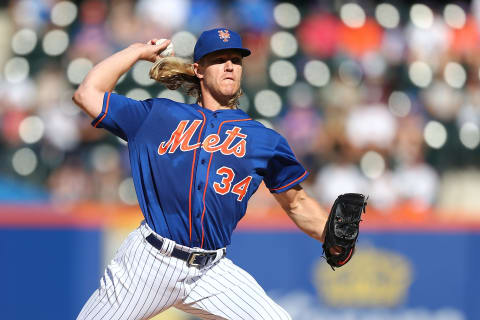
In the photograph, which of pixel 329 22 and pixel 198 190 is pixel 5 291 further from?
pixel 329 22

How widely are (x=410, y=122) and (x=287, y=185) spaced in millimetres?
4146

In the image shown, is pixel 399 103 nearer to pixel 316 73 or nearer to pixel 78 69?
pixel 316 73

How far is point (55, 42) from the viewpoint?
24.5ft

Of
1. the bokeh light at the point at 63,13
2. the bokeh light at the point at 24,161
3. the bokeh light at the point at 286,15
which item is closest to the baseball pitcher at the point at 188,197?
the bokeh light at the point at 24,161

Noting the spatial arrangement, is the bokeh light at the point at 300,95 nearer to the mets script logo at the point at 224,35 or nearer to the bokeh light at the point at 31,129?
the bokeh light at the point at 31,129

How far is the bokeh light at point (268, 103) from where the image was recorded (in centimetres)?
756

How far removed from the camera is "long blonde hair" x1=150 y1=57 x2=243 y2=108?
3793 millimetres

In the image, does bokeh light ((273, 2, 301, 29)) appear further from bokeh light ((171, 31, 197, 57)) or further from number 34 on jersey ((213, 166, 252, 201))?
number 34 on jersey ((213, 166, 252, 201))

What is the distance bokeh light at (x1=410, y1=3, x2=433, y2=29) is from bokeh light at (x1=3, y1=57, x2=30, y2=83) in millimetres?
4351

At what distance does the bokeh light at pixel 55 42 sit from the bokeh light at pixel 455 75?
13.5 feet

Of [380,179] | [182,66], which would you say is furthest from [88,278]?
[380,179]

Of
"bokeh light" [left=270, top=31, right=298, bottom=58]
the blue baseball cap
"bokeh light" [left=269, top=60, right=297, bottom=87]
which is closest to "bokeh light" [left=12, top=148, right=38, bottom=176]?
"bokeh light" [left=269, top=60, right=297, bottom=87]

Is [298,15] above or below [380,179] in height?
above

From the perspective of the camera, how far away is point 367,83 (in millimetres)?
7898
